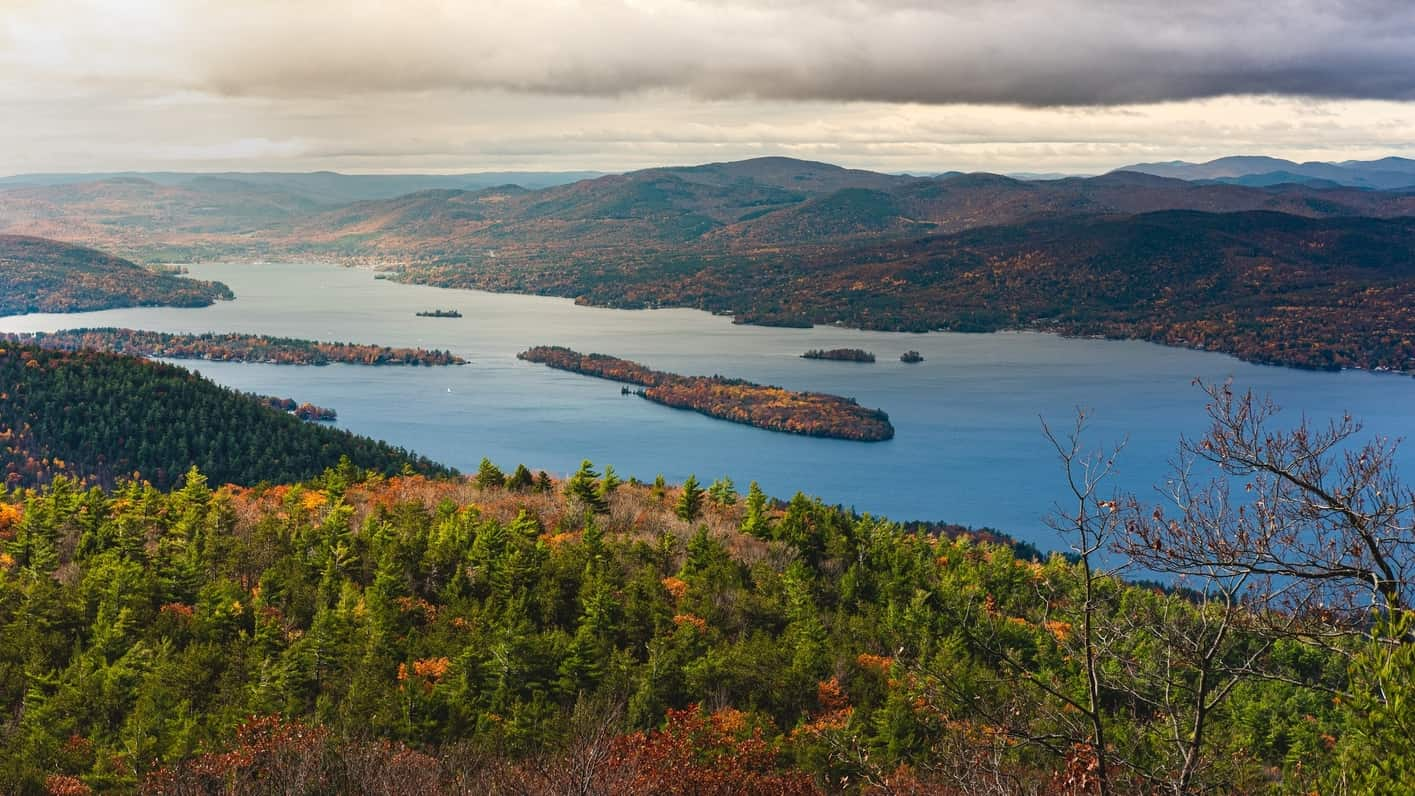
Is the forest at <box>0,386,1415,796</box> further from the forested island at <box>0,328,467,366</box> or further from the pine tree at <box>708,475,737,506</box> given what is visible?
the forested island at <box>0,328,467,366</box>

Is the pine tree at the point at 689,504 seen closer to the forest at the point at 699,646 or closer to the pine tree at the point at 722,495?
the forest at the point at 699,646

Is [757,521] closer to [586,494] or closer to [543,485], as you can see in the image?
[586,494]

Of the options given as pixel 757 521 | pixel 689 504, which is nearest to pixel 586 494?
pixel 689 504

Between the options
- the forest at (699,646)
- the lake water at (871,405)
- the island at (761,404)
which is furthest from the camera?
the island at (761,404)

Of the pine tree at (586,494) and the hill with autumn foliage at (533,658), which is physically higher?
the pine tree at (586,494)

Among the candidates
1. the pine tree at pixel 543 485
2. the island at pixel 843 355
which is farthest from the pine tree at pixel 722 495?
the island at pixel 843 355

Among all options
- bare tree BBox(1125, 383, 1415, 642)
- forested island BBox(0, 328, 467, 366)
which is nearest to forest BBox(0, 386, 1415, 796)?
bare tree BBox(1125, 383, 1415, 642)
